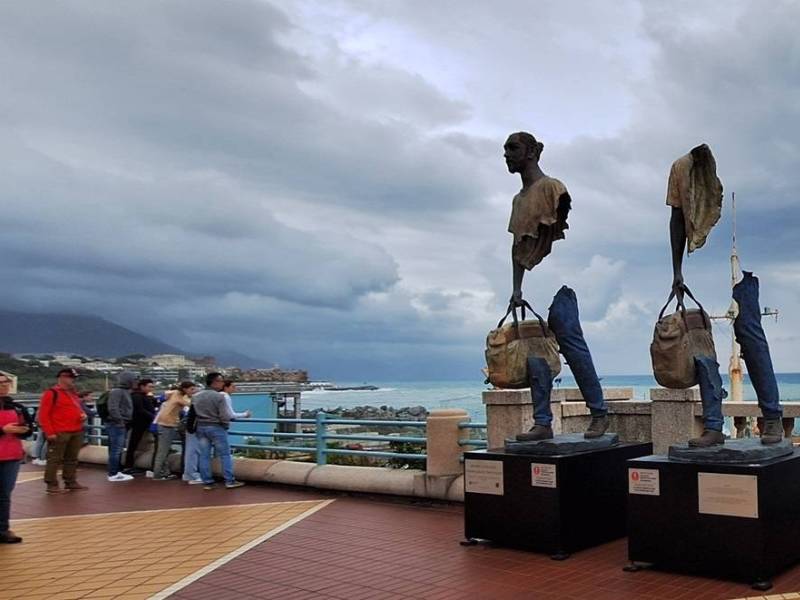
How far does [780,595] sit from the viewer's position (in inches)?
240

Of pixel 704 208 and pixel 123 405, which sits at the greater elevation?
pixel 704 208

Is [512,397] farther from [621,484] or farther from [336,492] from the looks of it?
[336,492]

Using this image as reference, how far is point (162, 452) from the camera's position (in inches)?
558

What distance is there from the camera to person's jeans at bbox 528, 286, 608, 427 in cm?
823

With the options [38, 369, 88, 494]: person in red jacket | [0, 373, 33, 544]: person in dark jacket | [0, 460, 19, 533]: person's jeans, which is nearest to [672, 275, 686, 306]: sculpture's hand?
[0, 373, 33, 544]: person in dark jacket

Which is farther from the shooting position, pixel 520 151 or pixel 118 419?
pixel 118 419

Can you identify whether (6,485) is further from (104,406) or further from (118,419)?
(104,406)

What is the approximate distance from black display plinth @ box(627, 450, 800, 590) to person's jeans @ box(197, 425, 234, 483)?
292 inches

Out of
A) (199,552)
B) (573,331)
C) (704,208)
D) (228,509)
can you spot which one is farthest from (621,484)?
(228,509)

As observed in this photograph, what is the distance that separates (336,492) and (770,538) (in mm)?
6631

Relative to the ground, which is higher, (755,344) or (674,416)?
(755,344)

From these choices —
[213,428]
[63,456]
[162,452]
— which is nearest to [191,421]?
[213,428]

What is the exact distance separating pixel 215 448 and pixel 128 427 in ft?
9.58

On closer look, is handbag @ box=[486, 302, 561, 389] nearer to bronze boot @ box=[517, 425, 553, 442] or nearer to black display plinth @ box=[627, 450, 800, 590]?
bronze boot @ box=[517, 425, 553, 442]
